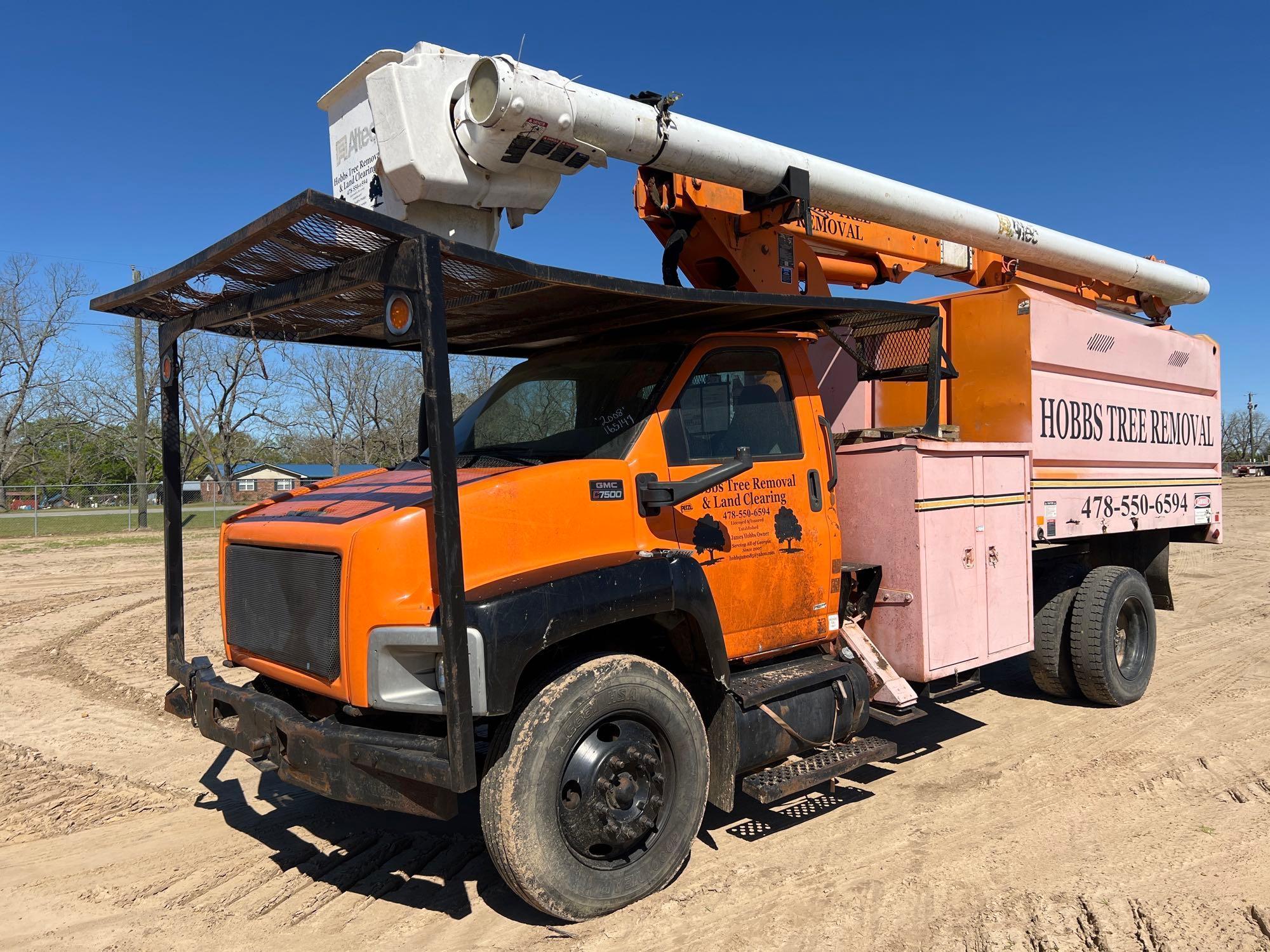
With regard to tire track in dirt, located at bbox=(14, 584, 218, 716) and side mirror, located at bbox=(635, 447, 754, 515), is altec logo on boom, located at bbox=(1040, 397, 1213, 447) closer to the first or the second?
side mirror, located at bbox=(635, 447, 754, 515)

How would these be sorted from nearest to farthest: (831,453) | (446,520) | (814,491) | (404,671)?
(446,520)
(404,671)
(814,491)
(831,453)

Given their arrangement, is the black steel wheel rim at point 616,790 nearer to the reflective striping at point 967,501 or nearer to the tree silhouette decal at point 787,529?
the tree silhouette decal at point 787,529

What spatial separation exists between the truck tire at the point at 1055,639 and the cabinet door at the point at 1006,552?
103cm

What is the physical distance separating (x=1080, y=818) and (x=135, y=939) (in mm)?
4302

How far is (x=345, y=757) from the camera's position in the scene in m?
3.36

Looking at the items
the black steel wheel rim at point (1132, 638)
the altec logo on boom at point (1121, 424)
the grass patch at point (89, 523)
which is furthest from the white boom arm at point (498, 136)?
the grass patch at point (89, 523)

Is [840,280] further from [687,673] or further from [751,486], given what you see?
[687,673]

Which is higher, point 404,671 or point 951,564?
point 951,564

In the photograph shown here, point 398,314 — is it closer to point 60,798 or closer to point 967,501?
point 967,501

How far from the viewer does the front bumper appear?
10.6 feet

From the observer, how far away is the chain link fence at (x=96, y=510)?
23.4 metres

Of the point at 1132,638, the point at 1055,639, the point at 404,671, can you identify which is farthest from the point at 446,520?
the point at 1132,638

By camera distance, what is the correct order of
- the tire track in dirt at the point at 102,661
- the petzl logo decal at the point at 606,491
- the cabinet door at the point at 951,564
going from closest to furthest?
the petzl logo decal at the point at 606,491 → the cabinet door at the point at 951,564 → the tire track in dirt at the point at 102,661

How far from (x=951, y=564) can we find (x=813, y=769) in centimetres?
149
